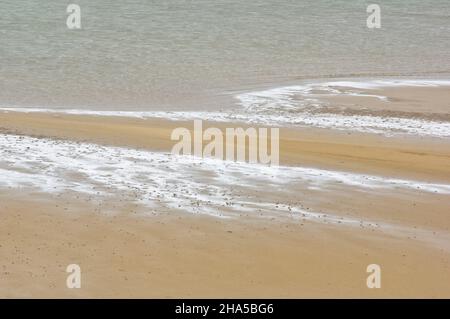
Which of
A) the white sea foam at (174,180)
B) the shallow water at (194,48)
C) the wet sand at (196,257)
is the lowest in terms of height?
the wet sand at (196,257)

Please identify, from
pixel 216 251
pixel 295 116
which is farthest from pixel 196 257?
pixel 295 116

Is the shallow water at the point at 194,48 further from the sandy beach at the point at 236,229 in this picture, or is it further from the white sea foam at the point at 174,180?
the sandy beach at the point at 236,229

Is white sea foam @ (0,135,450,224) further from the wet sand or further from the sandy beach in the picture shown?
the wet sand

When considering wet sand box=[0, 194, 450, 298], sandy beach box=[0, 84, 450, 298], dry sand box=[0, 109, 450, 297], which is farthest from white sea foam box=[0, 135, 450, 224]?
wet sand box=[0, 194, 450, 298]

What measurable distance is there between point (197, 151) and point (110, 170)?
64.7 inches

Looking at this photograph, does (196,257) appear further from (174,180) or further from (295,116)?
(295,116)

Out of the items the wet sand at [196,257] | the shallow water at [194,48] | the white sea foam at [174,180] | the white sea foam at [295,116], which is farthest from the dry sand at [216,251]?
the shallow water at [194,48]

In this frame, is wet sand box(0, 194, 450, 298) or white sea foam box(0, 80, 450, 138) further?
white sea foam box(0, 80, 450, 138)

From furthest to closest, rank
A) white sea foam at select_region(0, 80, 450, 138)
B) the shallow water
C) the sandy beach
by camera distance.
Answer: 1. the shallow water
2. white sea foam at select_region(0, 80, 450, 138)
3. the sandy beach

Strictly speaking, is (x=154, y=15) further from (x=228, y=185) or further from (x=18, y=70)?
(x=228, y=185)

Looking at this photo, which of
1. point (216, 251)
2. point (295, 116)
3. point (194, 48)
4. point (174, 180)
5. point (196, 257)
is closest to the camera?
point (196, 257)

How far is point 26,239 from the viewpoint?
23.1 ft

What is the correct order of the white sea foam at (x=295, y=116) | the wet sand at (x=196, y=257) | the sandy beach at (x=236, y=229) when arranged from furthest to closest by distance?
the white sea foam at (x=295, y=116), the sandy beach at (x=236, y=229), the wet sand at (x=196, y=257)

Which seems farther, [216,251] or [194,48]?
[194,48]
